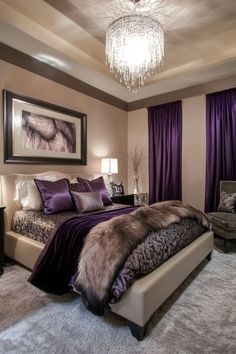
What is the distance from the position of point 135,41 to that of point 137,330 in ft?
9.08

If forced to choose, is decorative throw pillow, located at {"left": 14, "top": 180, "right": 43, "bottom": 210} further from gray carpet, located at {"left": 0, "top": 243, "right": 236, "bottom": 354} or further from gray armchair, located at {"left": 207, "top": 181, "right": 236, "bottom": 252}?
gray armchair, located at {"left": 207, "top": 181, "right": 236, "bottom": 252}

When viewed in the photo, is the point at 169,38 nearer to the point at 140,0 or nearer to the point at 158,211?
the point at 140,0

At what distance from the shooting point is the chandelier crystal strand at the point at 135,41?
2.38 metres

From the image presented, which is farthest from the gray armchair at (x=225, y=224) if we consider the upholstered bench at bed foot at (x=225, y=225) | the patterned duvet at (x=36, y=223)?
the patterned duvet at (x=36, y=223)

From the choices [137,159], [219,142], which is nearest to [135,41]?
[219,142]

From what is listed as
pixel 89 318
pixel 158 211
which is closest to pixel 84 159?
pixel 158 211

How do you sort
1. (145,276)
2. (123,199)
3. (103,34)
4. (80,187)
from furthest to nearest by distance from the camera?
(123,199), (80,187), (103,34), (145,276)

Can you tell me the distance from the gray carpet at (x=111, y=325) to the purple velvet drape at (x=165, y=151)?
2473 millimetres

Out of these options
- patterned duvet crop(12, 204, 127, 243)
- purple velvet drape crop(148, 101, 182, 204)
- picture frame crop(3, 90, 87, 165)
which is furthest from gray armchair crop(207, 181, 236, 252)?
picture frame crop(3, 90, 87, 165)

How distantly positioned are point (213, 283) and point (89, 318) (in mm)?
1366

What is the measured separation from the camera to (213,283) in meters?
2.35

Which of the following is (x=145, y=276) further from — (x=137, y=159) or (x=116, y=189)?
(x=137, y=159)

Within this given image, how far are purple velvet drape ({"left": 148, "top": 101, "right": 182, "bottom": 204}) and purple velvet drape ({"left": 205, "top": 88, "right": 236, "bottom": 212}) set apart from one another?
0.57 m

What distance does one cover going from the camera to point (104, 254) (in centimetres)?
164
